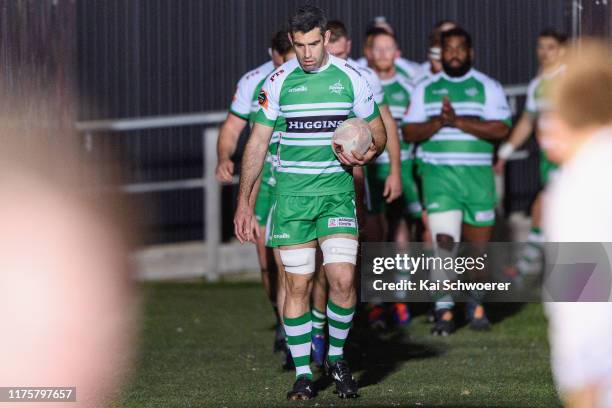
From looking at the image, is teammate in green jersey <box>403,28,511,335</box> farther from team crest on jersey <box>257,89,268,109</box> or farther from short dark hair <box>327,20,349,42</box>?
team crest on jersey <box>257,89,268,109</box>

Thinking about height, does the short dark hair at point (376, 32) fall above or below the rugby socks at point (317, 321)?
above

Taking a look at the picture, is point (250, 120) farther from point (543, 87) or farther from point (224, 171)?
point (543, 87)

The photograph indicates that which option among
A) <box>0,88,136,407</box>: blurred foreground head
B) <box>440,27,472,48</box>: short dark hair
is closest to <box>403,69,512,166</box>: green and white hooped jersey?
<box>440,27,472,48</box>: short dark hair

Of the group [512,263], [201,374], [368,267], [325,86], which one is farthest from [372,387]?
[512,263]

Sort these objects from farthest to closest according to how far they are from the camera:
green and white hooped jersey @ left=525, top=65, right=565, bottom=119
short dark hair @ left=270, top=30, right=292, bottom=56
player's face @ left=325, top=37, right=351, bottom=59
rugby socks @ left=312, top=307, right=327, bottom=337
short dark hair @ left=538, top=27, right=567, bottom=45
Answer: short dark hair @ left=538, top=27, right=567, bottom=45 → green and white hooped jersey @ left=525, top=65, right=565, bottom=119 → player's face @ left=325, top=37, right=351, bottom=59 → short dark hair @ left=270, top=30, right=292, bottom=56 → rugby socks @ left=312, top=307, right=327, bottom=337

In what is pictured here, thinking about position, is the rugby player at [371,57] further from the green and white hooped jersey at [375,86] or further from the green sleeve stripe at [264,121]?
the green sleeve stripe at [264,121]

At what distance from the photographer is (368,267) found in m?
13.1

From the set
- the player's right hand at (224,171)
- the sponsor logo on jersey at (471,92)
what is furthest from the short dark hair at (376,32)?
the player's right hand at (224,171)

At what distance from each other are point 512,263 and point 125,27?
4.61 metres

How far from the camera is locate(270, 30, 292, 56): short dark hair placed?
34.1 ft

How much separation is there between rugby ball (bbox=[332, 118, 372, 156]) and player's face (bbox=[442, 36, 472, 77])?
3.65m

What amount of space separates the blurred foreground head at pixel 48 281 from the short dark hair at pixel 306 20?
2460mm

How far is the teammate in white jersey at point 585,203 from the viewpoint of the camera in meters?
5.13

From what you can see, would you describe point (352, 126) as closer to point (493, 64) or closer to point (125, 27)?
point (125, 27)
